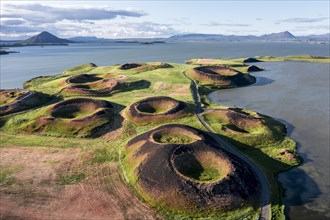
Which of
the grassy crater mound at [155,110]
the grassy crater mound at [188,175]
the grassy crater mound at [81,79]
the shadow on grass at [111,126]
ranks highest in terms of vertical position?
the grassy crater mound at [81,79]

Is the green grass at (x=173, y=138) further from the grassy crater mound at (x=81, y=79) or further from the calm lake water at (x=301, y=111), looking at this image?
the grassy crater mound at (x=81, y=79)

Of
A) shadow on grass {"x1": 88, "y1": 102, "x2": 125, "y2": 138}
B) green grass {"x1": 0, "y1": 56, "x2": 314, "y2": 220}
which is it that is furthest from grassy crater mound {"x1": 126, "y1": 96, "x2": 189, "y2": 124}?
shadow on grass {"x1": 88, "y1": 102, "x2": 125, "y2": 138}

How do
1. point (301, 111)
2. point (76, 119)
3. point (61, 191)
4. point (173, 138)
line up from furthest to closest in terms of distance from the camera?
point (301, 111)
point (76, 119)
point (173, 138)
point (61, 191)

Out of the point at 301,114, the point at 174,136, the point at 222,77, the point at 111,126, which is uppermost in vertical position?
the point at 222,77

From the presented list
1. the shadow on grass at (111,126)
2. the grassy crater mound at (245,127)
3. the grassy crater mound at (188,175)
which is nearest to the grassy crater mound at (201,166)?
the grassy crater mound at (188,175)

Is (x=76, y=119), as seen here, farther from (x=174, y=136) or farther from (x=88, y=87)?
(x=88, y=87)

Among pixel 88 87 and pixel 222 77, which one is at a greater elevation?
pixel 222 77

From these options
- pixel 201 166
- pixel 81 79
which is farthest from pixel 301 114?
pixel 81 79

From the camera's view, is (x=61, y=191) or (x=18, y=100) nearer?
(x=61, y=191)
